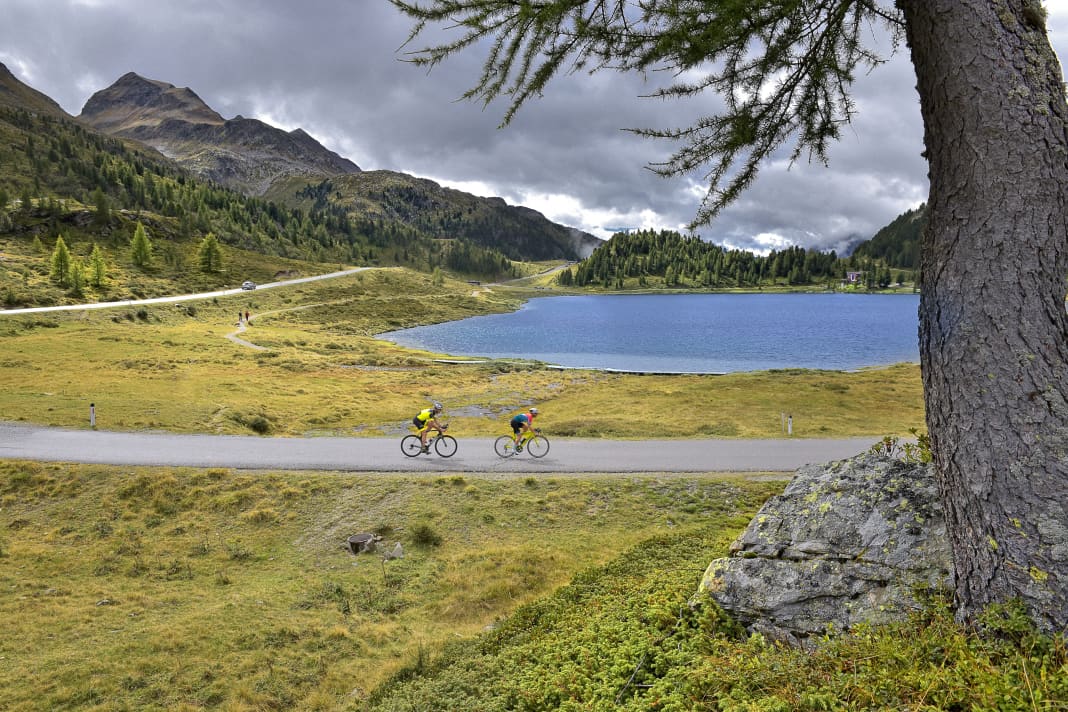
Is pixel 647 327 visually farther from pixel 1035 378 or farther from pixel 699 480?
pixel 1035 378

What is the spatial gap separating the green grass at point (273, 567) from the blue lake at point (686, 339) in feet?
138

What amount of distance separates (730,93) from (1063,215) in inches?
105

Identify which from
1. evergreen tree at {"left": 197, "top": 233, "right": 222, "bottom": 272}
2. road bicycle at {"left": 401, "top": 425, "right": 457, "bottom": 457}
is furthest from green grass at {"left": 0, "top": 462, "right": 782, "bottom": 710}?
evergreen tree at {"left": 197, "top": 233, "right": 222, "bottom": 272}

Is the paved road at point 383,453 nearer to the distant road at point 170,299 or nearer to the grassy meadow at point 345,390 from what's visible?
the grassy meadow at point 345,390

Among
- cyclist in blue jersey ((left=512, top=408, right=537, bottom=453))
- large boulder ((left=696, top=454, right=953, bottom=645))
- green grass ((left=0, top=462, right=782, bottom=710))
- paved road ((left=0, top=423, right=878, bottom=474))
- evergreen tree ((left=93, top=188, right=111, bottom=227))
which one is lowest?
green grass ((left=0, top=462, right=782, bottom=710))

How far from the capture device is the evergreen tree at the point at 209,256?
112312mm

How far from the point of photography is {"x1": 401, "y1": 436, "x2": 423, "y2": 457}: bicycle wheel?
18562 mm

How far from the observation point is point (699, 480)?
15852mm

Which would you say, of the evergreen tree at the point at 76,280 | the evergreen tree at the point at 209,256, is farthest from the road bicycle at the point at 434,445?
the evergreen tree at the point at 209,256

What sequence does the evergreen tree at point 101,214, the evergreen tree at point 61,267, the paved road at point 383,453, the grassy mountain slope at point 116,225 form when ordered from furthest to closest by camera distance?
the evergreen tree at point 101,214
the grassy mountain slope at point 116,225
the evergreen tree at point 61,267
the paved road at point 383,453

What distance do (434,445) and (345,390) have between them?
69.4 ft

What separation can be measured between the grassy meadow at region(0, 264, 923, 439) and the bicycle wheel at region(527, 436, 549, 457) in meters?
3.98

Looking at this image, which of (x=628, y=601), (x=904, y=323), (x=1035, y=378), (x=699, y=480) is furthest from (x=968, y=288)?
(x=904, y=323)

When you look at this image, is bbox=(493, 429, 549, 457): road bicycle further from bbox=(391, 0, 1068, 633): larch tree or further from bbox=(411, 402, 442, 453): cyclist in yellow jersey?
bbox=(391, 0, 1068, 633): larch tree
